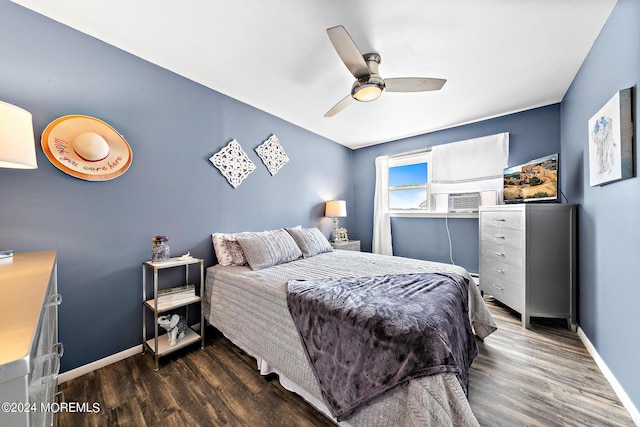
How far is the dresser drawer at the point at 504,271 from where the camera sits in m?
2.31

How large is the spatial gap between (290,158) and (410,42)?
1928mm

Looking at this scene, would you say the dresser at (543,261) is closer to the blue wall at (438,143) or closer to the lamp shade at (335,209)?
the blue wall at (438,143)

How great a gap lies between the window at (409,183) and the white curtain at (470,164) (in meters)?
0.20

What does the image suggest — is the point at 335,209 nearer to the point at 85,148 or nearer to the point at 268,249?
the point at 268,249

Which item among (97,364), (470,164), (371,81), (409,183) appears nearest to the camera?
(97,364)

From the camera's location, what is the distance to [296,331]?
4.67ft

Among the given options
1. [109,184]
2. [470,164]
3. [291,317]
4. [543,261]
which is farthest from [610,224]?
[109,184]

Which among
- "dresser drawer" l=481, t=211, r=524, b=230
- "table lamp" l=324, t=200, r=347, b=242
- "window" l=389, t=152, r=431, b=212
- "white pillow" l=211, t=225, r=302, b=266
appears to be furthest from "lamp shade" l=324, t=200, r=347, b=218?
"dresser drawer" l=481, t=211, r=524, b=230

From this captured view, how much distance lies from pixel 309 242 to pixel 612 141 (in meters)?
2.52

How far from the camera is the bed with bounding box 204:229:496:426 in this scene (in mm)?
921

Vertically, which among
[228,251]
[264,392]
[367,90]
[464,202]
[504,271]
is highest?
[367,90]

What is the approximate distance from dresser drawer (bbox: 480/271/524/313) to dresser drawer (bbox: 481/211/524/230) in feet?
2.01

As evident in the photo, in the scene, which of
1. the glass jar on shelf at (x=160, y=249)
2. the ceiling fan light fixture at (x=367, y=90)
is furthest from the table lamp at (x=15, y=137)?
the ceiling fan light fixture at (x=367, y=90)

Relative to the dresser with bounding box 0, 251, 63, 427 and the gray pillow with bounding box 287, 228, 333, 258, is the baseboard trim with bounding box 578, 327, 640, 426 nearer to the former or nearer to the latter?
the gray pillow with bounding box 287, 228, 333, 258
